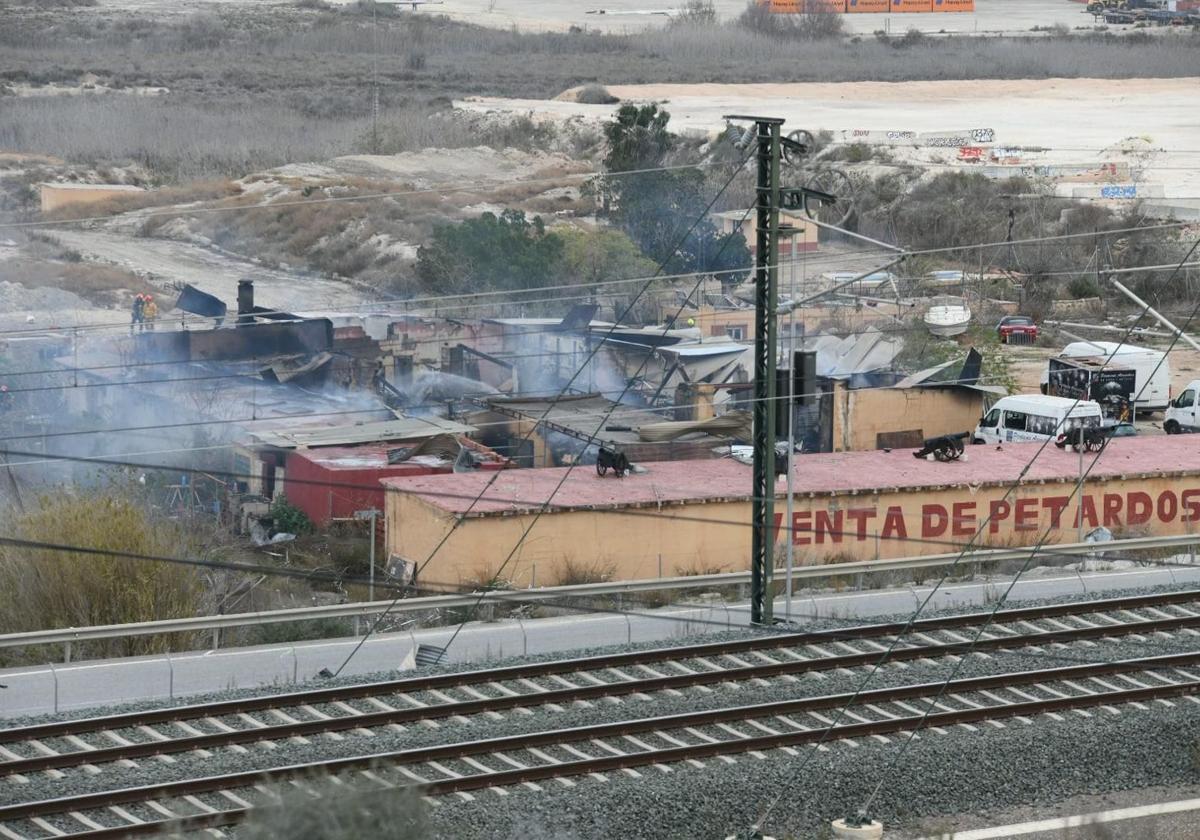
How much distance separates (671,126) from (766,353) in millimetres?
41997

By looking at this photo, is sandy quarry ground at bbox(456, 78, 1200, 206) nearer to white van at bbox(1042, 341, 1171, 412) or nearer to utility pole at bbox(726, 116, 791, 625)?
white van at bbox(1042, 341, 1171, 412)

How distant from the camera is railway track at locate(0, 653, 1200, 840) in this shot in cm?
1238

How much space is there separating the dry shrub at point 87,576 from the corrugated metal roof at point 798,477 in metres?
3.37

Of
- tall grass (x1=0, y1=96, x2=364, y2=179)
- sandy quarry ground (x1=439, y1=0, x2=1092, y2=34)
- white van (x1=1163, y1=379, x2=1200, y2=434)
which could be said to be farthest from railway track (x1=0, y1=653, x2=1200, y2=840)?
sandy quarry ground (x1=439, y1=0, x2=1092, y2=34)

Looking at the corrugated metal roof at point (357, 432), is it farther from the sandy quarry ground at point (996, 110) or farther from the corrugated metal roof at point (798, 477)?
the sandy quarry ground at point (996, 110)

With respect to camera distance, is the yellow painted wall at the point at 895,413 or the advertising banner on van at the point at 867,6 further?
the advertising banner on van at the point at 867,6

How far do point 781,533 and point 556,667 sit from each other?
5946 millimetres

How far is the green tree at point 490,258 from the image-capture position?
36.8 m

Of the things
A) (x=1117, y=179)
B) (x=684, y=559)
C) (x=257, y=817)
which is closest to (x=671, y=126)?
(x=1117, y=179)

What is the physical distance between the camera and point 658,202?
42344 millimetres

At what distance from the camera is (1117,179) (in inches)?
2020

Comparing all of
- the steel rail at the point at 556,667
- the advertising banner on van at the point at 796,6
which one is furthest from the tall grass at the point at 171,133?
the steel rail at the point at 556,667

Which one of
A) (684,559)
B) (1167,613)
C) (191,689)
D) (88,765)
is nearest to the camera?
(88,765)

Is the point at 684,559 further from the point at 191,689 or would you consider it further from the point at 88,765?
the point at 88,765
